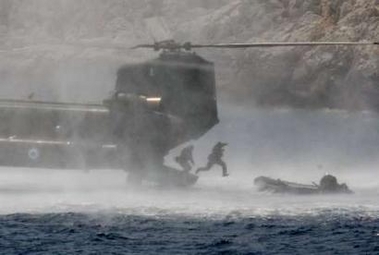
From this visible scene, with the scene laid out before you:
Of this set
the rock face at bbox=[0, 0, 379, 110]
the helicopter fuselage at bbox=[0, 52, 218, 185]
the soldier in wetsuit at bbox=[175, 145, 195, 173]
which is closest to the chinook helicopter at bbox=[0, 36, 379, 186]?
A: the helicopter fuselage at bbox=[0, 52, 218, 185]

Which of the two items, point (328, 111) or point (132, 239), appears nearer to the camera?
point (132, 239)

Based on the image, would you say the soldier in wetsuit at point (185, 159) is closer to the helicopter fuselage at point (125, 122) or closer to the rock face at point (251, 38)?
the helicopter fuselage at point (125, 122)

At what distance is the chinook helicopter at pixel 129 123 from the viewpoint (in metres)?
48.9

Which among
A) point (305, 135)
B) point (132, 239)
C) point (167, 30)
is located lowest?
point (132, 239)

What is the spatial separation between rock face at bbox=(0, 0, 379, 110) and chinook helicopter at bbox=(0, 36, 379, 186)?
4380 inches

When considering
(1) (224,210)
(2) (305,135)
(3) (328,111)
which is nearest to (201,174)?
(1) (224,210)

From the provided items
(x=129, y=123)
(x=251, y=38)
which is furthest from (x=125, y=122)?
(x=251, y=38)

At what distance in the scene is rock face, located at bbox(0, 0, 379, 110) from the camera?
534 ft

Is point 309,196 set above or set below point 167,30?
below

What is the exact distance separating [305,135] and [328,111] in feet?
133

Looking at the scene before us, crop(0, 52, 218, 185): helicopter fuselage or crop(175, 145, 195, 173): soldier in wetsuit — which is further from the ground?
crop(0, 52, 218, 185): helicopter fuselage

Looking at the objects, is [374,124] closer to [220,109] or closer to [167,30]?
[220,109]

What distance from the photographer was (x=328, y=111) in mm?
160625

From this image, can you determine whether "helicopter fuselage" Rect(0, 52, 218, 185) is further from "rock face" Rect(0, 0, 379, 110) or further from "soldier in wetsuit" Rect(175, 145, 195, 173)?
"rock face" Rect(0, 0, 379, 110)
